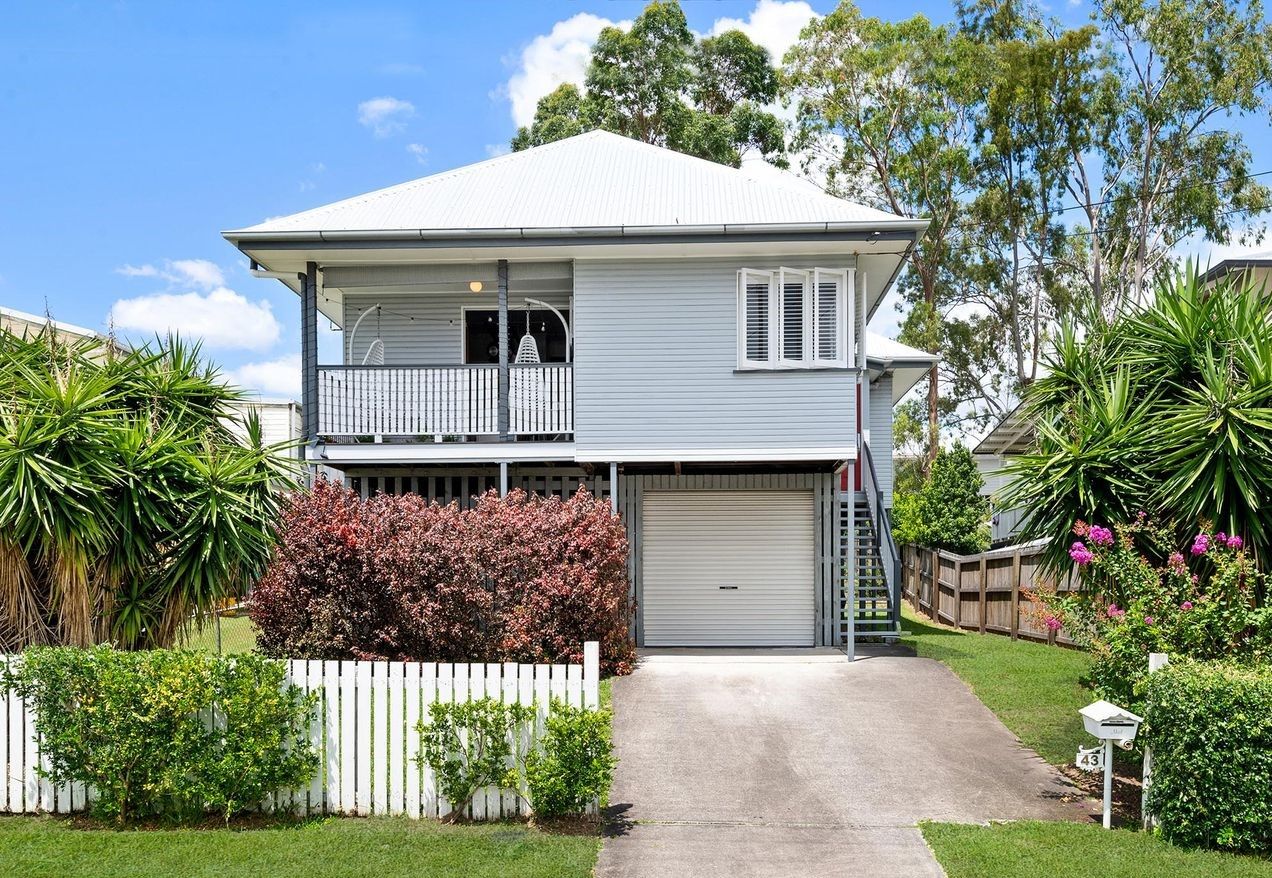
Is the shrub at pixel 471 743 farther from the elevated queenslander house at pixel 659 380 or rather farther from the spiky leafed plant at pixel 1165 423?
the elevated queenslander house at pixel 659 380

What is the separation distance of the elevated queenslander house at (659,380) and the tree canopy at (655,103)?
59.3 ft

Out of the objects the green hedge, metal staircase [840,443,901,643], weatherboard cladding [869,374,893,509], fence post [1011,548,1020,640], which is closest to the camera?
the green hedge

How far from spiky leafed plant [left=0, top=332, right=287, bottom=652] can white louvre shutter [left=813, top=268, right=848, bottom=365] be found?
7.52 m

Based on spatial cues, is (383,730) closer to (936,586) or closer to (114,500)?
(114,500)

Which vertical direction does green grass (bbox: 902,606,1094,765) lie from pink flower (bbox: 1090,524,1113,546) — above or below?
below

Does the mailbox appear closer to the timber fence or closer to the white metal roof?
the timber fence

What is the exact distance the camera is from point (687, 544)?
647 inches

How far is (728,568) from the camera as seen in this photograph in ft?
53.8

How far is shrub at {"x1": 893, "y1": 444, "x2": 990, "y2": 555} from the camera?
76.0 ft

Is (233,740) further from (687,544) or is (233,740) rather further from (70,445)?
(687,544)

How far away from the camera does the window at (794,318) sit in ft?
48.8

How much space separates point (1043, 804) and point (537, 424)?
27.5ft

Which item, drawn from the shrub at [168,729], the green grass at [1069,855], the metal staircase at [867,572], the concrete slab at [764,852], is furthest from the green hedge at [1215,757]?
the metal staircase at [867,572]

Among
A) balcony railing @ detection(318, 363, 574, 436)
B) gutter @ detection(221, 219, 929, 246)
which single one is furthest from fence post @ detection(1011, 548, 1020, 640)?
balcony railing @ detection(318, 363, 574, 436)
